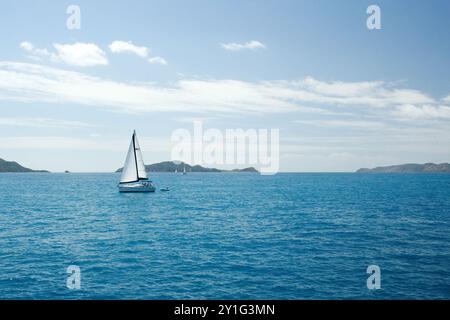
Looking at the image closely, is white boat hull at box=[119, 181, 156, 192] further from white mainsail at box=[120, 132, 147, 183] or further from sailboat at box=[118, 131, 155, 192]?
white mainsail at box=[120, 132, 147, 183]

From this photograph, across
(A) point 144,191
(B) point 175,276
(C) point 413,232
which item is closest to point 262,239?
(B) point 175,276

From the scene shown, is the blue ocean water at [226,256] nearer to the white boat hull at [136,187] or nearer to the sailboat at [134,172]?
the sailboat at [134,172]

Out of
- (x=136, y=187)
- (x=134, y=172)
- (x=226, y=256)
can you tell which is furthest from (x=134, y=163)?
(x=226, y=256)

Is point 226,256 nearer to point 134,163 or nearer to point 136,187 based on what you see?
point 134,163

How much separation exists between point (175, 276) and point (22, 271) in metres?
14.0

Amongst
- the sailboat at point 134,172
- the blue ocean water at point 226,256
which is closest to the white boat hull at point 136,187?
the sailboat at point 134,172

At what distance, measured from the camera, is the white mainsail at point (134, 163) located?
97.6 m

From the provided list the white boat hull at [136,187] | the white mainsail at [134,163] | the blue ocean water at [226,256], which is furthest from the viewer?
the white boat hull at [136,187]

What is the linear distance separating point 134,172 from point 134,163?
378cm

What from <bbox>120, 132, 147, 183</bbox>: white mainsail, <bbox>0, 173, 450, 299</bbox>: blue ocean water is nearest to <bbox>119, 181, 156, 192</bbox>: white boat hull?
<bbox>120, 132, 147, 183</bbox>: white mainsail

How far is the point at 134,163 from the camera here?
323ft

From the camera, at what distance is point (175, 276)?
28156 mm

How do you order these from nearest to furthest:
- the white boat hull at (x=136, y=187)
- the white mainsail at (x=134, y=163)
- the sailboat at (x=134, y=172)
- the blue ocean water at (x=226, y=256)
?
1. the blue ocean water at (x=226, y=256)
2. the white mainsail at (x=134, y=163)
3. the sailboat at (x=134, y=172)
4. the white boat hull at (x=136, y=187)
